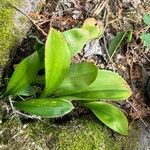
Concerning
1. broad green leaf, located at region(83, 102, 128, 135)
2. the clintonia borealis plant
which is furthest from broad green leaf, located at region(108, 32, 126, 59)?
broad green leaf, located at region(83, 102, 128, 135)

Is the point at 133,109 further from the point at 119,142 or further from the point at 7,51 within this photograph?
the point at 7,51

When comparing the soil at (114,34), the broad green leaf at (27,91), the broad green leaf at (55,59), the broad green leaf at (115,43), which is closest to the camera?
the broad green leaf at (55,59)

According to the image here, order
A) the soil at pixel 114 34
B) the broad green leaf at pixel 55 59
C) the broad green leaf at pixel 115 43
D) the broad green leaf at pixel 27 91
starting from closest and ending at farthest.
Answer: the broad green leaf at pixel 55 59 < the broad green leaf at pixel 27 91 < the soil at pixel 114 34 < the broad green leaf at pixel 115 43

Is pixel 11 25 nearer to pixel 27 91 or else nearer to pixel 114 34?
pixel 27 91

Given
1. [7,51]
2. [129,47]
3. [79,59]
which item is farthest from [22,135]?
[129,47]

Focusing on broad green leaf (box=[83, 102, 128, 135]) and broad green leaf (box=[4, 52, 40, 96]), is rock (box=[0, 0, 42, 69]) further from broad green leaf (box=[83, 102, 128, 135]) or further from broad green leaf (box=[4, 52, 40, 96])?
broad green leaf (box=[83, 102, 128, 135])

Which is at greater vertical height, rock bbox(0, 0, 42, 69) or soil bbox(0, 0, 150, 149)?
rock bbox(0, 0, 42, 69)

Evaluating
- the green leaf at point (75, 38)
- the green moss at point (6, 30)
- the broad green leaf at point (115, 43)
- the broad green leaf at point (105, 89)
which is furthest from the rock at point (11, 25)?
the broad green leaf at point (115, 43)

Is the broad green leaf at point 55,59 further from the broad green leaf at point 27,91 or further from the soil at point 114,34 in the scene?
the soil at point 114,34
